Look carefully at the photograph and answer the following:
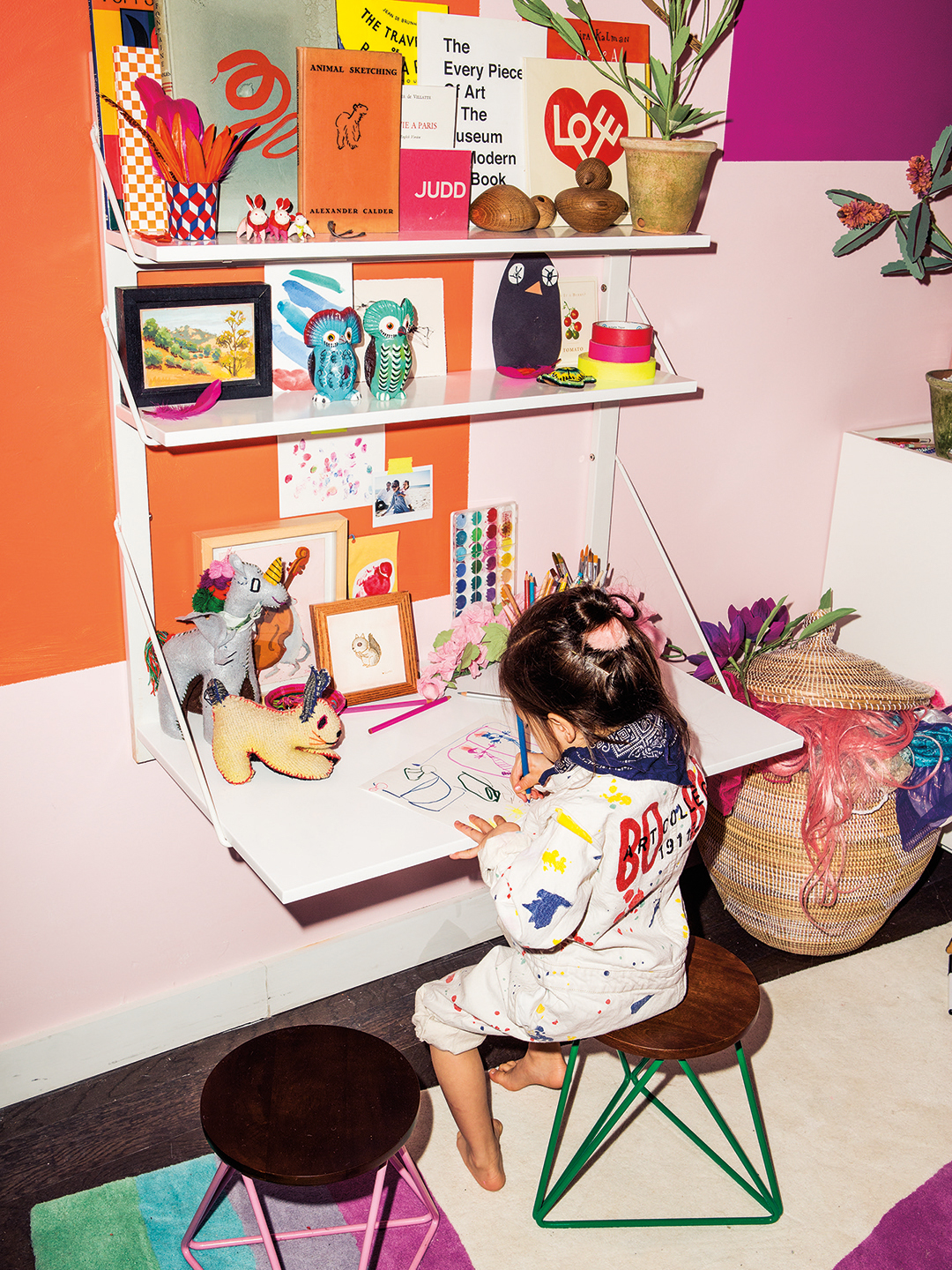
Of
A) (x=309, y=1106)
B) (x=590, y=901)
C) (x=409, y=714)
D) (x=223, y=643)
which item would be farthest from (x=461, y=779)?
(x=309, y=1106)

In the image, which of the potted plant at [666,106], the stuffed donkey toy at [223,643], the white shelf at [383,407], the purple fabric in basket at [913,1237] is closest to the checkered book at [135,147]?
the white shelf at [383,407]

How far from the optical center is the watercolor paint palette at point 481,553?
7.57 ft

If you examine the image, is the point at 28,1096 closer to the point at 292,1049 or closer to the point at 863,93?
the point at 292,1049

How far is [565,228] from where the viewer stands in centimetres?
214

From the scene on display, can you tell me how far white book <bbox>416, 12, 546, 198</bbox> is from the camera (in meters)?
1.92

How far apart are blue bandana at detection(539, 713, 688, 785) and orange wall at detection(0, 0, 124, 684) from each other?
0.89 m

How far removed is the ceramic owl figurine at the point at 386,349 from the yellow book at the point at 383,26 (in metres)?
0.38

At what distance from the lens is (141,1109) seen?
217 cm

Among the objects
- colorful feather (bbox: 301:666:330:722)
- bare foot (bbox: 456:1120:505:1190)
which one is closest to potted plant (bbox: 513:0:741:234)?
colorful feather (bbox: 301:666:330:722)

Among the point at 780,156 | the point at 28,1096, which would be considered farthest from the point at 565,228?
the point at 28,1096

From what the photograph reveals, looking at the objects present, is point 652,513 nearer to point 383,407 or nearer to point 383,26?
point 383,407

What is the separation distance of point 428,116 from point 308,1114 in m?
1.61

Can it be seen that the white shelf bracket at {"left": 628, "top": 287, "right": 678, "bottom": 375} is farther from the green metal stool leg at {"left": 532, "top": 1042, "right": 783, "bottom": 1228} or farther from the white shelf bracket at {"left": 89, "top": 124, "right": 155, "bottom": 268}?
the green metal stool leg at {"left": 532, "top": 1042, "right": 783, "bottom": 1228}

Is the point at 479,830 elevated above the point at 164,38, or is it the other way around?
the point at 164,38
